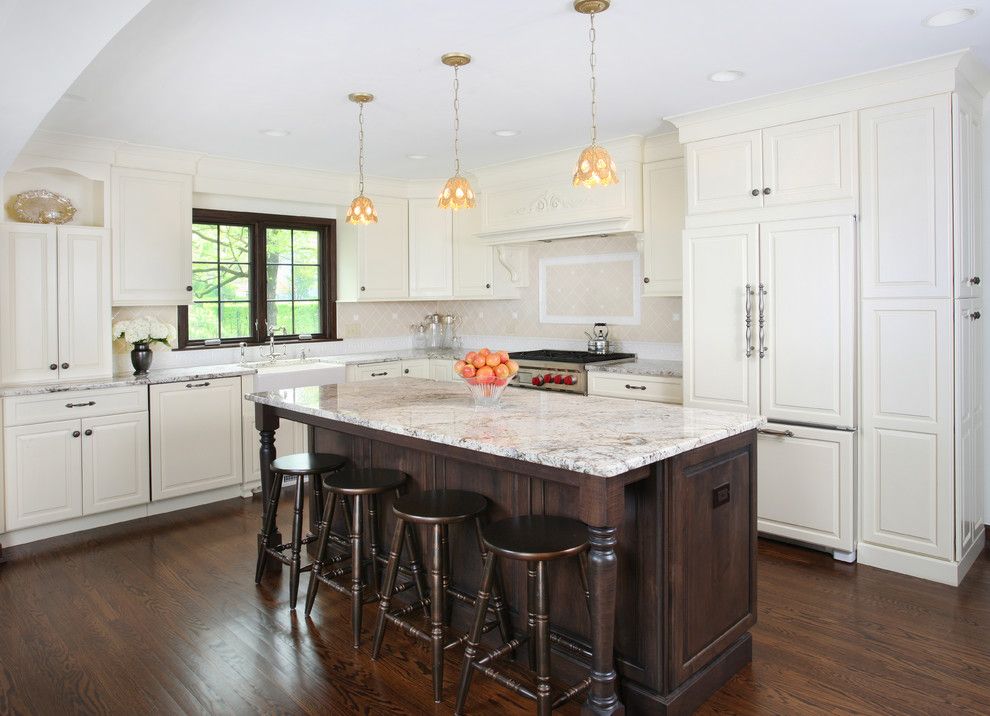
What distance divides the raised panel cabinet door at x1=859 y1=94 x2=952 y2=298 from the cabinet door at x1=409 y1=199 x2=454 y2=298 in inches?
143

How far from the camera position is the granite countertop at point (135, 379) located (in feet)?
13.6

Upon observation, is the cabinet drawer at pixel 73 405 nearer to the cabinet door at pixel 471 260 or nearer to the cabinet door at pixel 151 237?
the cabinet door at pixel 151 237

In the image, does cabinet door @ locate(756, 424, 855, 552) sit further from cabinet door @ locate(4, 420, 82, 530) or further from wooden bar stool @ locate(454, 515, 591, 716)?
cabinet door @ locate(4, 420, 82, 530)

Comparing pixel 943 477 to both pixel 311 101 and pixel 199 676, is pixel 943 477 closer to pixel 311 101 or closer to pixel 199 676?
pixel 199 676

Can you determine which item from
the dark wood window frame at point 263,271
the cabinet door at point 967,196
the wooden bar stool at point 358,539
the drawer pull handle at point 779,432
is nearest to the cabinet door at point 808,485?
the drawer pull handle at point 779,432

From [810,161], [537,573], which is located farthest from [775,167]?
[537,573]

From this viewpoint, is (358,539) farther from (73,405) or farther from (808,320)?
(808,320)

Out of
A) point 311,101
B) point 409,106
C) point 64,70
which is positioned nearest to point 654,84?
point 409,106

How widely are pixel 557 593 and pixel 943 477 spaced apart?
83.6 inches

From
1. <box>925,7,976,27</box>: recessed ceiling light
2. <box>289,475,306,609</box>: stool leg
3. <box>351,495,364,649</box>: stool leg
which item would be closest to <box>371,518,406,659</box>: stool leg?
<box>351,495,364,649</box>: stool leg

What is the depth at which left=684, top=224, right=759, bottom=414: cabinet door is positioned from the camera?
4031 mm

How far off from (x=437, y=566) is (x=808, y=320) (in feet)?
8.03

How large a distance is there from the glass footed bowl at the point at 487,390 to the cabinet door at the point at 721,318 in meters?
1.65

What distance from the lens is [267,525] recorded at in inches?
143
